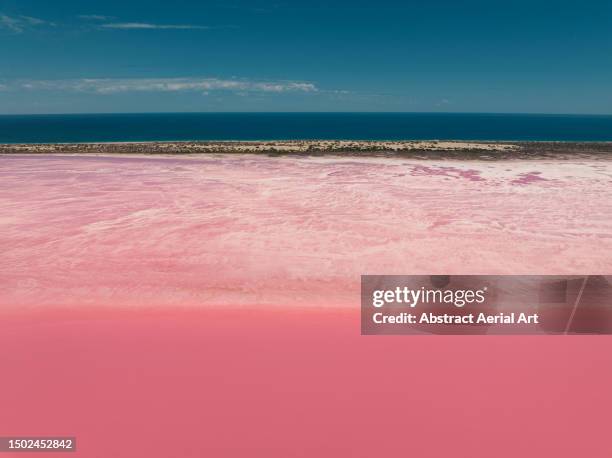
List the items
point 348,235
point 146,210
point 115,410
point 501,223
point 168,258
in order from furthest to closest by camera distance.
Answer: point 146,210 < point 501,223 < point 348,235 < point 168,258 < point 115,410

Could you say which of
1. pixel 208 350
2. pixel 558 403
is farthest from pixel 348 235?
pixel 558 403

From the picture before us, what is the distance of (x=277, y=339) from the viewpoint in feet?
29.5

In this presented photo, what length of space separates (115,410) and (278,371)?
9.38 ft

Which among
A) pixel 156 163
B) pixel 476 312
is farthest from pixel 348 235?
pixel 156 163

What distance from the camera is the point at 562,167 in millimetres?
32031

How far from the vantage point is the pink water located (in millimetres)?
6418

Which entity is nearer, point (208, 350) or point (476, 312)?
point (208, 350)

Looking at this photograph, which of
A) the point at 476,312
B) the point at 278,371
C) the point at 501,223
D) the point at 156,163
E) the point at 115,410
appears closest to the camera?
the point at 115,410

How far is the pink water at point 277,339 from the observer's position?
21.1 ft

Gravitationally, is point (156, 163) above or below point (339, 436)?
above

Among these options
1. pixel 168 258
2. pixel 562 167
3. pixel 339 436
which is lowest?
pixel 339 436

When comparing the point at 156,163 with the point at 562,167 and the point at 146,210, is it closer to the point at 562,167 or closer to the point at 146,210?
the point at 146,210

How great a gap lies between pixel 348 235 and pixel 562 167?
25025 mm

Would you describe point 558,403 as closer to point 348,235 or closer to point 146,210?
point 348,235
